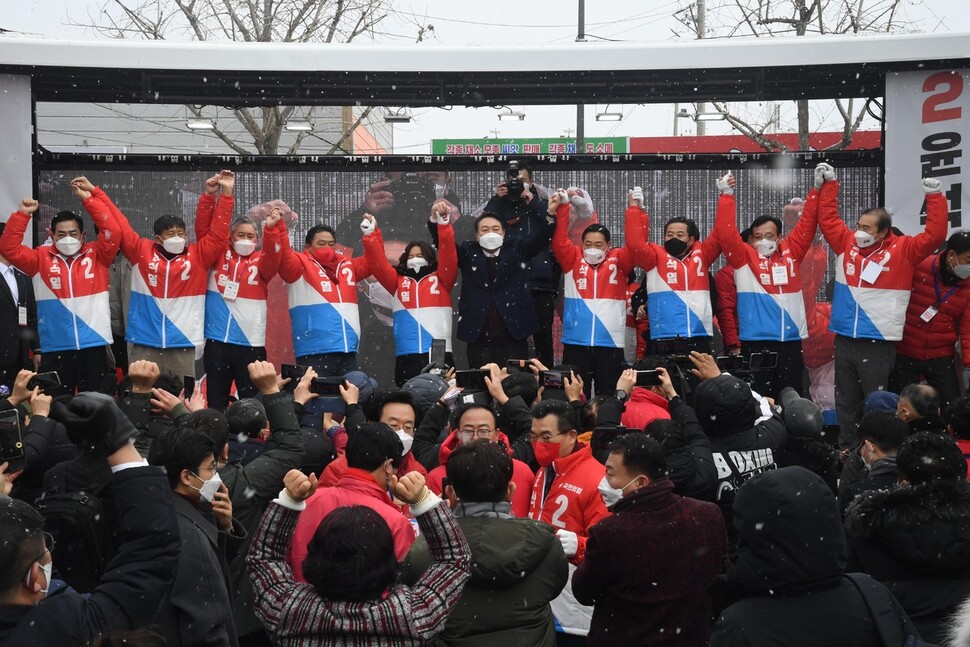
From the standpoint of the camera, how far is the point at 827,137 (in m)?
27.2

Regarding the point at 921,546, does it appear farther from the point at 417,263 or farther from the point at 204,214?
the point at 204,214

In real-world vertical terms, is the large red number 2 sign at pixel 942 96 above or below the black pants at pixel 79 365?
above

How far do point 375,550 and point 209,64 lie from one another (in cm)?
683

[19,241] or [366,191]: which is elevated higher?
[366,191]

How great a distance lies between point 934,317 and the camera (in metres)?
8.27

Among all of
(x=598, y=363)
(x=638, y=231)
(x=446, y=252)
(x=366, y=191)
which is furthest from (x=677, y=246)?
(x=366, y=191)

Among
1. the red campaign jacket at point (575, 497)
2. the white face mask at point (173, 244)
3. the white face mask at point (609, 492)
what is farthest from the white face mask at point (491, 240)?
the white face mask at point (609, 492)

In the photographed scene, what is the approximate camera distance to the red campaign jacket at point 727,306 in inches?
363

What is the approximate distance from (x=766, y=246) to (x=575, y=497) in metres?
5.19

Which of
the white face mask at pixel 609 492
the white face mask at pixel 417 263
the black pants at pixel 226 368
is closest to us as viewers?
the white face mask at pixel 609 492

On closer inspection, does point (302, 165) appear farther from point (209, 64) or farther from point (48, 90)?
point (48, 90)

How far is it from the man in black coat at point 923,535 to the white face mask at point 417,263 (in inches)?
234

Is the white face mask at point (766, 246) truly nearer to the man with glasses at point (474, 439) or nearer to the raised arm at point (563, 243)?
the raised arm at point (563, 243)

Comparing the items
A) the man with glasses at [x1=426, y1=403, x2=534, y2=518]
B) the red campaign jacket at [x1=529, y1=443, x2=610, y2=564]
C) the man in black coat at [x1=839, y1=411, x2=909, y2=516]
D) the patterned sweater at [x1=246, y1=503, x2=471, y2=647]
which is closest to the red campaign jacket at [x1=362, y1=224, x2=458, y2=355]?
the man with glasses at [x1=426, y1=403, x2=534, y2=518]
